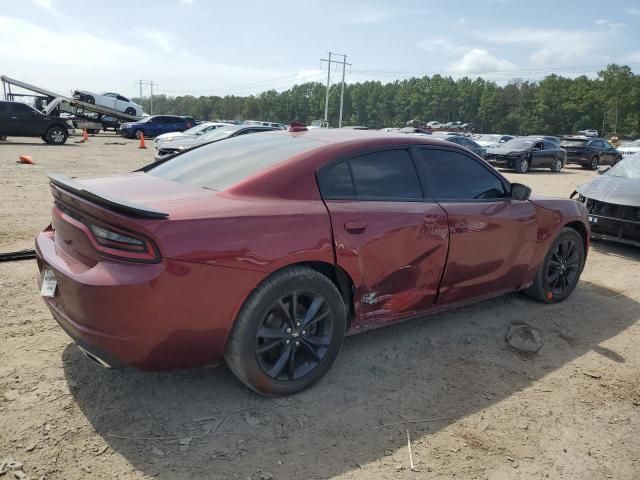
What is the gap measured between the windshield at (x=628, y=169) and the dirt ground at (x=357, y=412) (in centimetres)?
433

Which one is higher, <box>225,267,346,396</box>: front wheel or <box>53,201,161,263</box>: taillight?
<box>53,201,161,263</box>: taillight

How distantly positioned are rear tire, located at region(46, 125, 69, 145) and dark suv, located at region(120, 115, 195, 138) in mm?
10125

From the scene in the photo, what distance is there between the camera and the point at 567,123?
9762cm

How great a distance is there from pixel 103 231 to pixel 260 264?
808 mm

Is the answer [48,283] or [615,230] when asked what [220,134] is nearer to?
[615,230]

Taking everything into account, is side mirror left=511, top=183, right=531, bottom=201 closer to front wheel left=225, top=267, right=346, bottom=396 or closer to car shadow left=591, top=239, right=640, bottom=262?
front wheel left=225, top=267, right=346, bottom=396

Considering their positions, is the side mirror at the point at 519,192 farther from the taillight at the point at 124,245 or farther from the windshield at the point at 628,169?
the windshield at the point at 628,169

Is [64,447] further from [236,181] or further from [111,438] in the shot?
[236,181]

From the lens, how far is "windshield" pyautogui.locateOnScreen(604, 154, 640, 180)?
25.3ft

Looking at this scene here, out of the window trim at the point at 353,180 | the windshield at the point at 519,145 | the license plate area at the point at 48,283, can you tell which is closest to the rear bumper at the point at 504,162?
the windshield at the point at 519,145

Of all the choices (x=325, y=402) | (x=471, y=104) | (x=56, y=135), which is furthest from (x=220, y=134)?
(x=471, y=104)

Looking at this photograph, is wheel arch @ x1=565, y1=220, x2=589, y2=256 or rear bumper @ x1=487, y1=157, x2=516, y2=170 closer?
wheel arch @ x1=565, y1=220, x2=589, y2=256

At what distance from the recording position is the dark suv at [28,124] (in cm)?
2083

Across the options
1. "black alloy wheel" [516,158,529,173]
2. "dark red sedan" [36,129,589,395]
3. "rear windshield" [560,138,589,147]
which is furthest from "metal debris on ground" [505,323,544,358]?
"rear windshield" [560,138,589,147]
